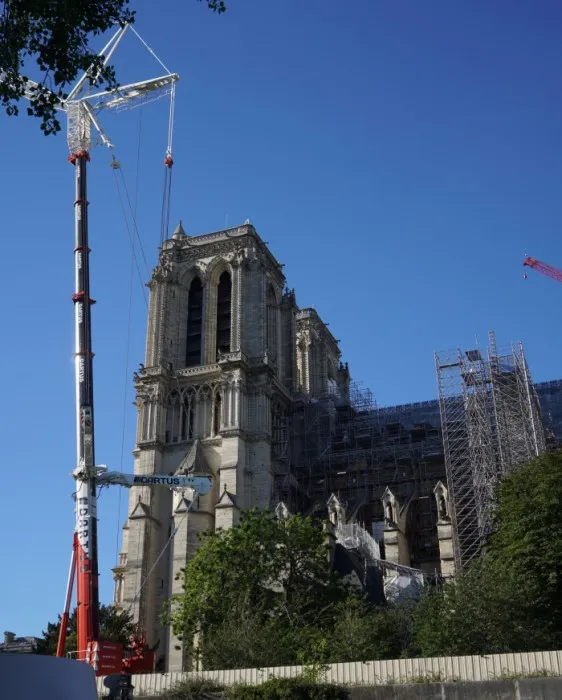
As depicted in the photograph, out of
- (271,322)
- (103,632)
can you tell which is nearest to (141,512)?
(103,632)

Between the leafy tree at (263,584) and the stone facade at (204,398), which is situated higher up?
the stone facade at (204,398)

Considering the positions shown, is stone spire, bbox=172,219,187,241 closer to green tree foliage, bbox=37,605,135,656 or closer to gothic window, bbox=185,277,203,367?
gothic window, bbox=185,277,203,367

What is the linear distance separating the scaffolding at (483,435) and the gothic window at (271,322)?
43.8 feet

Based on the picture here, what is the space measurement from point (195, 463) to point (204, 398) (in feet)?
19.3

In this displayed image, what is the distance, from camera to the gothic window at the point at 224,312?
6519 centimetres

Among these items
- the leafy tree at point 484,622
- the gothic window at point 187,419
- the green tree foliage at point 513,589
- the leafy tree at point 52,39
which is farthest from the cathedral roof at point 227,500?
the leafy tree at point 52,39

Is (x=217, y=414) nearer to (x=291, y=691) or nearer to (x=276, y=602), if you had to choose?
(x=276, y=602)

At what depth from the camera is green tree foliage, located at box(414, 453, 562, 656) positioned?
29.0m

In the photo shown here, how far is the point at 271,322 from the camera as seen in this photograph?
2672 inches

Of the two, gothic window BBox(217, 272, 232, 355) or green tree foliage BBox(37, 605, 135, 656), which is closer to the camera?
green tree foliage BBox(37, 605, 135, 656)

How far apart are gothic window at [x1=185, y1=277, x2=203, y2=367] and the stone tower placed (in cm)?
8

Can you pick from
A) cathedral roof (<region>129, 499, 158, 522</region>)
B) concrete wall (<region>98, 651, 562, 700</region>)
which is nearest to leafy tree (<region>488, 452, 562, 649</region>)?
concrete wall (<region>98, 651, 562, 700</region>)

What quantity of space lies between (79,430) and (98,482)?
7.14ft

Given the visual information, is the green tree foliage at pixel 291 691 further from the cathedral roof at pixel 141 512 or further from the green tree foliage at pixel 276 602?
the cathedral roof at pixel 141 512
